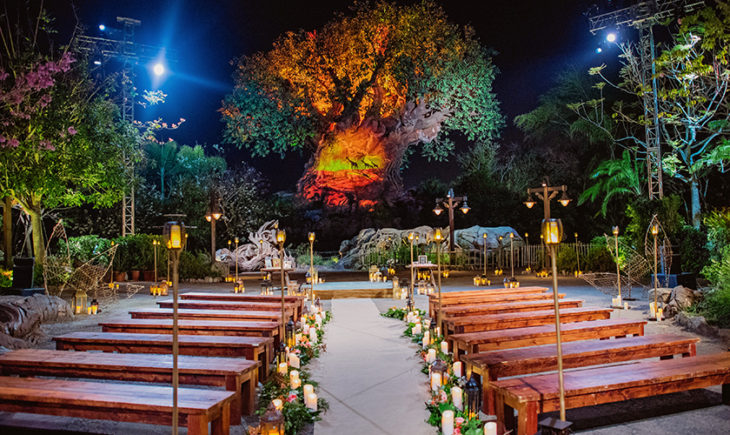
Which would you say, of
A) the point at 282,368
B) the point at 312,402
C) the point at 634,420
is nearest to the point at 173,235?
the point at 312,402

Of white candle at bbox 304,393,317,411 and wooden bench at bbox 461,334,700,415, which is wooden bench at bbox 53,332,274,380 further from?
wooden bench at bbox 461,334,700,415

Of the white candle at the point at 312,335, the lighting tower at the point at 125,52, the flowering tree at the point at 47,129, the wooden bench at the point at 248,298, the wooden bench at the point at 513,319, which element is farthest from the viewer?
the lighting tower at the point at 125,52

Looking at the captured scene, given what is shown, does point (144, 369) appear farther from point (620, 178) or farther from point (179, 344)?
point (620, 178)

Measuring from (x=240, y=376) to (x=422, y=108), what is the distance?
2113 centimetres

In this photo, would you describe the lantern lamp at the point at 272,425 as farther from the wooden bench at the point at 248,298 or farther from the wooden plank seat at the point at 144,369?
the wooden bench at the point at 248,298

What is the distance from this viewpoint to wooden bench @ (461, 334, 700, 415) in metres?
4.00

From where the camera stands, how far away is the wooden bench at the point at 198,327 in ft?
18.5

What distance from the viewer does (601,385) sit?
356cm

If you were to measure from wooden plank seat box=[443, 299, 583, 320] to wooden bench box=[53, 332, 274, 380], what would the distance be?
2.62m

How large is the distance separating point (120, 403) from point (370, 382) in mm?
2523

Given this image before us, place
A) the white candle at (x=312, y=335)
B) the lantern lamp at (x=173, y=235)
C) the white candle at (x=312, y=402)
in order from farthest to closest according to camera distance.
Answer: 1. the white candle at (x=312, y=335)
2. the white candle at (x=312, y=402)
3. the lantern lamp at (x=173, y=235)

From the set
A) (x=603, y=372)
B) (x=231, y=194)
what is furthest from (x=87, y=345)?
(x=231, y=194)

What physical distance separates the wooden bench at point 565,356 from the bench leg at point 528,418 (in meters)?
0.54

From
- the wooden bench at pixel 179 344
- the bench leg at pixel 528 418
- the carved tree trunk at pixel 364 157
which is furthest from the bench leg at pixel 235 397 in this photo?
the carved tree trunk at pixel 364 157
